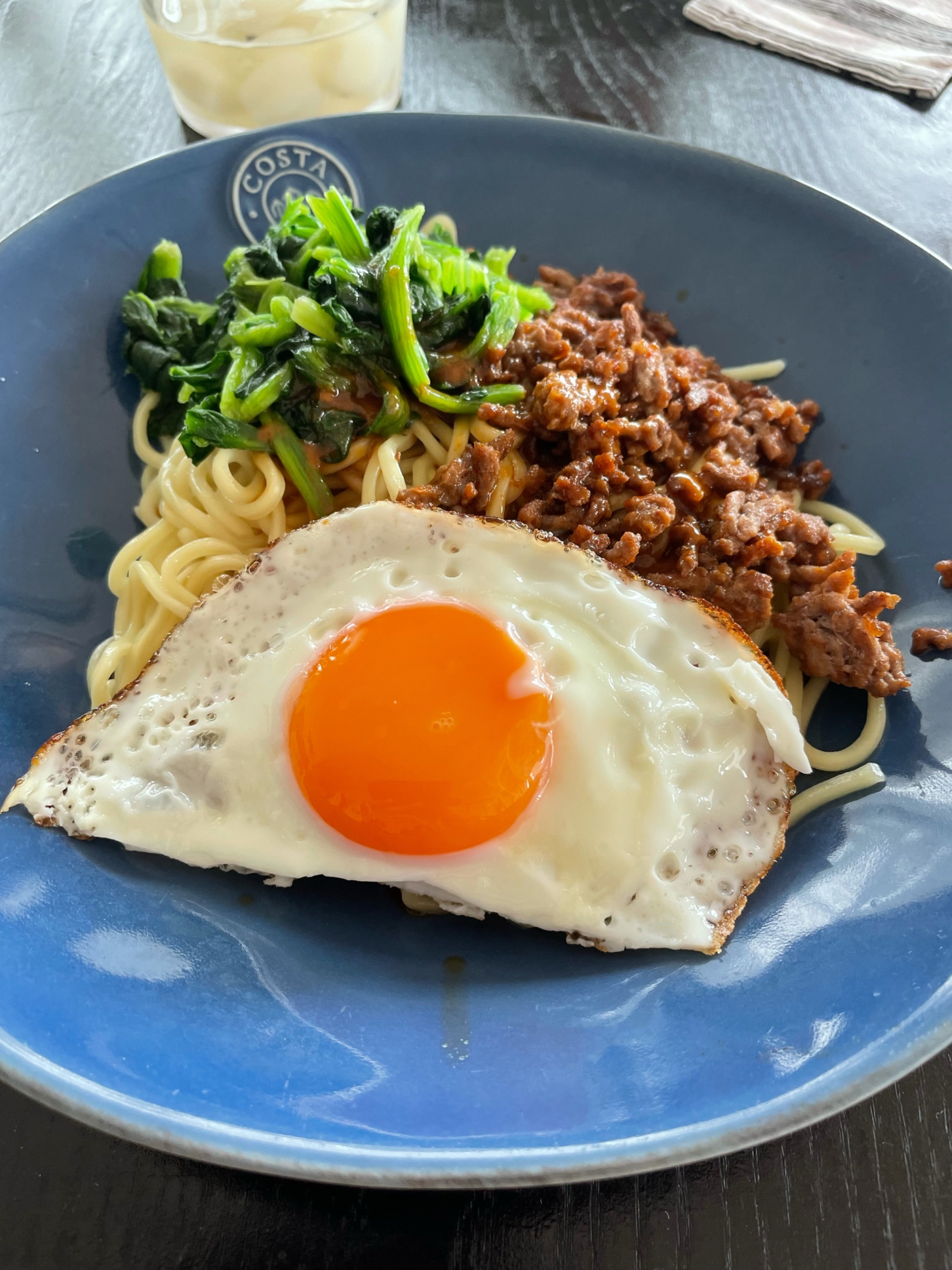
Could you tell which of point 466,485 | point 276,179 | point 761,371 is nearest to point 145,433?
point 276,179

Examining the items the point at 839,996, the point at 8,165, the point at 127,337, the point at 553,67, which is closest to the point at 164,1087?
the point at 839,996

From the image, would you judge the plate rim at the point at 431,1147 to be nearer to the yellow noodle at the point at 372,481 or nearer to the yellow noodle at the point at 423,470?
the yellow noodle at the point at 372,481

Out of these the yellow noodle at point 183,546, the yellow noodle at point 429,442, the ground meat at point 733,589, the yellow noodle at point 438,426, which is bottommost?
the yellow noodle at point 183,546

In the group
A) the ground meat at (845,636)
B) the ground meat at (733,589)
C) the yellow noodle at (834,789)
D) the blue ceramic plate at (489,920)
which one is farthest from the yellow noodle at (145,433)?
the yellow noodle at (834,789)

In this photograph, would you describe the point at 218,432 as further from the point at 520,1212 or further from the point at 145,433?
the point at 520,1212

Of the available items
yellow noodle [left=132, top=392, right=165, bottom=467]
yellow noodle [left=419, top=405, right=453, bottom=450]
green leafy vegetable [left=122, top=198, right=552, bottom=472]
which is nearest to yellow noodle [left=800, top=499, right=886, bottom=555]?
green leafy vegetable [left=122, top=198, right=552, bottom=472]

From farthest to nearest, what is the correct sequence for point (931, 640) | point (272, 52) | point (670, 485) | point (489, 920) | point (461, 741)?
point (272, 52) < point (670, 485) < point (931, 640) < point (489, 920) < point (461, 741)
